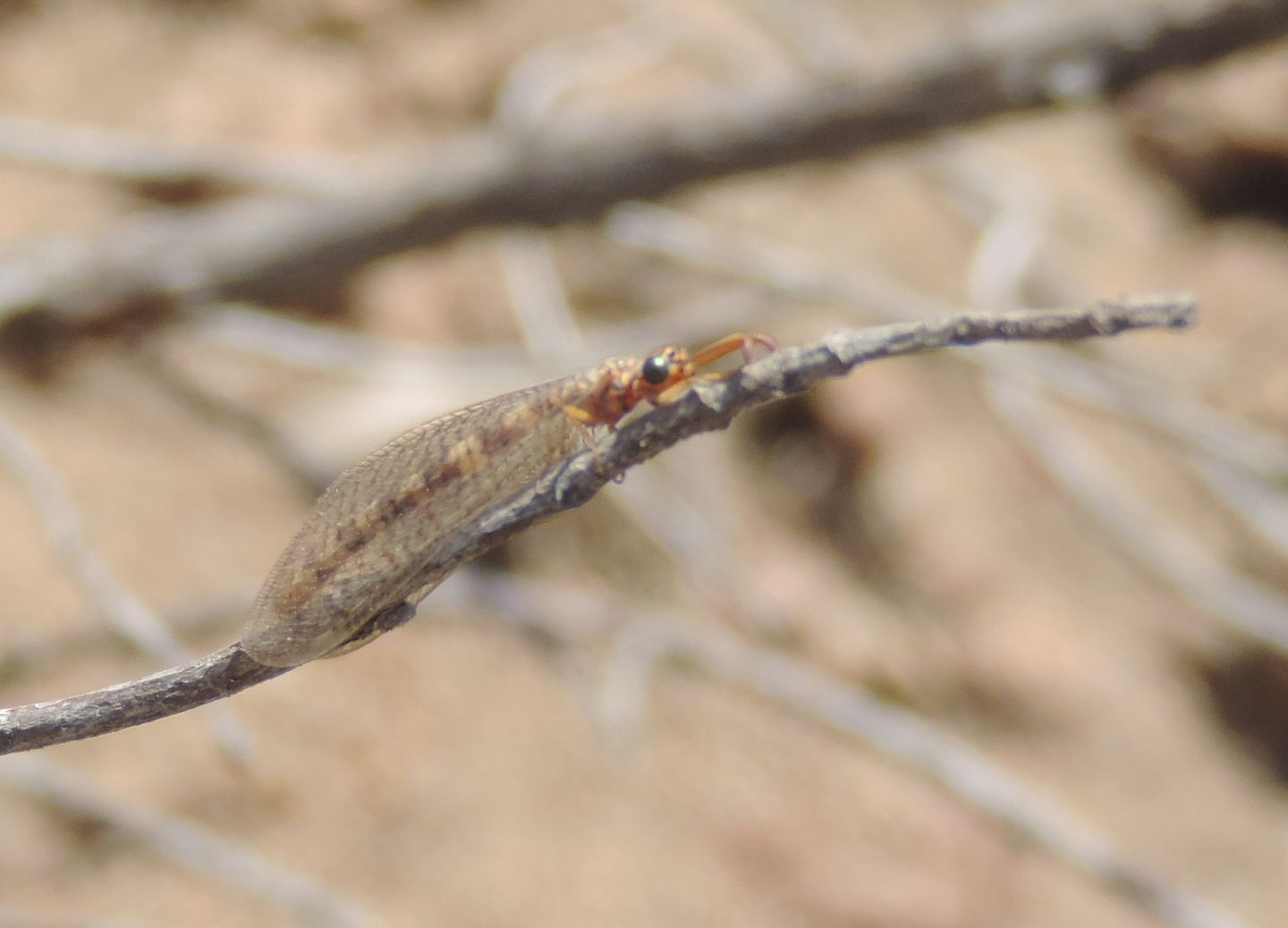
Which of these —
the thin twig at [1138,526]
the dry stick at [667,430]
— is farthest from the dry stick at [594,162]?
the dry stick at [667,430]

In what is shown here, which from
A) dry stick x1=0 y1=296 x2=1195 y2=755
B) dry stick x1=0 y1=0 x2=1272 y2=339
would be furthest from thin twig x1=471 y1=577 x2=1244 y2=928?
dry stick x1=0 y1=296 x2=1195 y2=755

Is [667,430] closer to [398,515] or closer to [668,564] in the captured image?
[398,515]

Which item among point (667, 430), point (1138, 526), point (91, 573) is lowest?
point (667, 430)

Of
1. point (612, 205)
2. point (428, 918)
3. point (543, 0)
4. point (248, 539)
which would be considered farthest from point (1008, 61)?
point (428, 918)

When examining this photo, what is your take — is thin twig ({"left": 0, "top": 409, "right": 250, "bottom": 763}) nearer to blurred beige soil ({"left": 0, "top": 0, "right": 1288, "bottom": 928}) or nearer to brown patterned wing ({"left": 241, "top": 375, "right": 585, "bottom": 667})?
blurred beige soil ({"left": 0, "top": 0, "right": 1288, "bottom": 928})

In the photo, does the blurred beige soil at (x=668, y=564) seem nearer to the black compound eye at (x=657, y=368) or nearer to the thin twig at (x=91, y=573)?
the thin twig at (x=91, y=573)

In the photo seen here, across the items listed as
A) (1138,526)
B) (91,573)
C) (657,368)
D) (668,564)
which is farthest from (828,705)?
(91,573)

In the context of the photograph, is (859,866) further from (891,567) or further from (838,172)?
(838,172)

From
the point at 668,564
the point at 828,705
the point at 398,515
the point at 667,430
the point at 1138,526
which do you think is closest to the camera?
the point at 667,430
